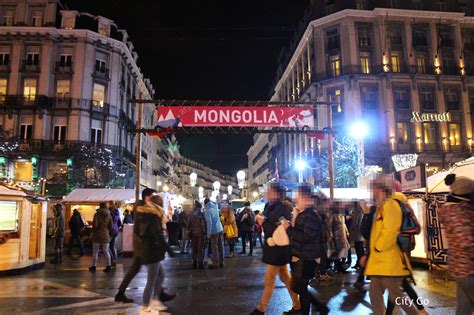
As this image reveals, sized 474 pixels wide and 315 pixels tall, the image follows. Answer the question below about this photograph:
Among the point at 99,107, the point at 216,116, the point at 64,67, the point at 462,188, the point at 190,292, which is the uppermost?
the point at 64,67

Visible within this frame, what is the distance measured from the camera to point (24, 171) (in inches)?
1305

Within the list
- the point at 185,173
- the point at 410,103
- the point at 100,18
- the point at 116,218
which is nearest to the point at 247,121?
the point at 116,218

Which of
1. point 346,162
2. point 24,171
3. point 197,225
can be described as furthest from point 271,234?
point 24,171

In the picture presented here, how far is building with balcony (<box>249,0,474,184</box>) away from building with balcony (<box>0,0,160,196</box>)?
2194cm

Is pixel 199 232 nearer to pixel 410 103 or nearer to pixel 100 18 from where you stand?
pixel 100 18

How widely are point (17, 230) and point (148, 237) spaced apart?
6.40m

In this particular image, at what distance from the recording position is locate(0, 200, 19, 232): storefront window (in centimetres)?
1044

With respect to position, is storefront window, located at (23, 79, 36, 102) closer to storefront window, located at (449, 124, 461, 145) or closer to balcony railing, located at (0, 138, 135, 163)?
balcony railing, located at (0, 138, 135, 163)

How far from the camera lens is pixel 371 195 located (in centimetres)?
471

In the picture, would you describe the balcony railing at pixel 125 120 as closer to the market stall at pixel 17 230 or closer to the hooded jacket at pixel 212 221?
the market stall at pixel 17 230

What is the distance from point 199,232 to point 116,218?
4.11 m

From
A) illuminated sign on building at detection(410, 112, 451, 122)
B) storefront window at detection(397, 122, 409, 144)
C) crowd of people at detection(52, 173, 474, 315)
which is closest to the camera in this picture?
crowd of people at detection(52, 173, 474, 315)

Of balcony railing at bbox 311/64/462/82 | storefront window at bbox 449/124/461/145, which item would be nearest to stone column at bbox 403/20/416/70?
balcony railing at bbox 311/64/462/82

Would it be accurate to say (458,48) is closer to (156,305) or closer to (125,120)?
(125,120)
